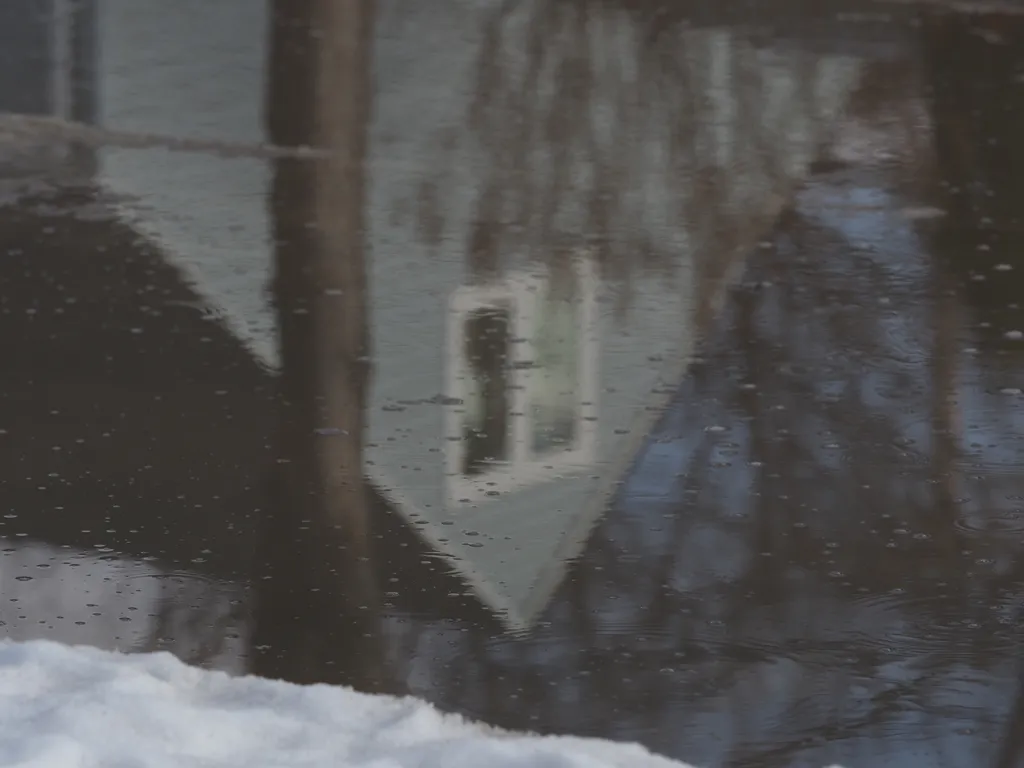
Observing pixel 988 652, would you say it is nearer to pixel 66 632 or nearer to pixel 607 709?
pixel 607 709

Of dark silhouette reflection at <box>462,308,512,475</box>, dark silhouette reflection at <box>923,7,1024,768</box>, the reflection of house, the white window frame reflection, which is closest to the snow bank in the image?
the reflection of house

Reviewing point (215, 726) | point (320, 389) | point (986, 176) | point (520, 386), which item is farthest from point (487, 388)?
point (986, 176)

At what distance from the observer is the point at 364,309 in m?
4.38

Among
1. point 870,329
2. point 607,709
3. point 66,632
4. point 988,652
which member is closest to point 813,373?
point 870,329

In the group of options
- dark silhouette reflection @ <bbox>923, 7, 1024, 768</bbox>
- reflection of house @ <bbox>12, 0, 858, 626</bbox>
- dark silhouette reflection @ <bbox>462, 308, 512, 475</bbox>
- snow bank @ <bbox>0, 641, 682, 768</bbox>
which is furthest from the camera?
dark silhouette reflection @ <bbox>923, 7, 1024, 768</bbox>

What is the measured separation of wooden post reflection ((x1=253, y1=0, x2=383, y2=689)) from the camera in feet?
11.0

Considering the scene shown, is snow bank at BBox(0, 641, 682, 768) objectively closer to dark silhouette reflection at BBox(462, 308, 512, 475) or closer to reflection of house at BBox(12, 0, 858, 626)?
reflection of house at BBox(12, 0, 858, 626)

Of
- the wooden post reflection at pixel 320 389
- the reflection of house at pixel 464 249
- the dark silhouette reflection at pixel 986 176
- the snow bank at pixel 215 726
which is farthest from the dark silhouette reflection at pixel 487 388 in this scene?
the dark silhouette reflection at pixel 986 176

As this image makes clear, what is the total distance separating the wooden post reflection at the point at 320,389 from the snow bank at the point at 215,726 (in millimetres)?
165

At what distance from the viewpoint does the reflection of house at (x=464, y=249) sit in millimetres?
3734

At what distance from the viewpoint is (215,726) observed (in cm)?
295

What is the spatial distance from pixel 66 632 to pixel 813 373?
268 cm

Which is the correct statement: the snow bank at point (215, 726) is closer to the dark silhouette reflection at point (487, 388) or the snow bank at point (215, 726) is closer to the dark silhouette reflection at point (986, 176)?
the dark silhouette reflection at point (487, 388)

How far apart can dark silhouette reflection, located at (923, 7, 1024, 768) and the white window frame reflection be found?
129 cm
